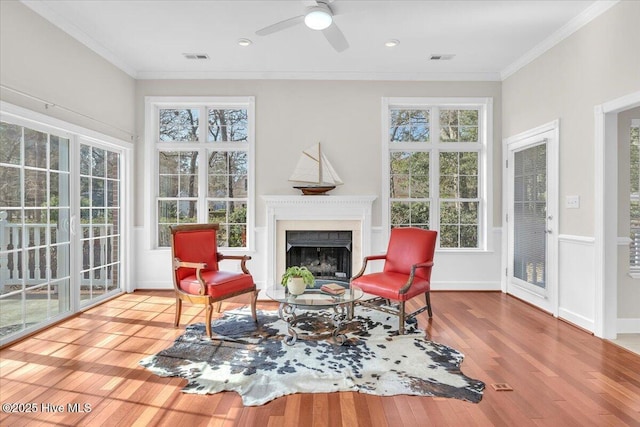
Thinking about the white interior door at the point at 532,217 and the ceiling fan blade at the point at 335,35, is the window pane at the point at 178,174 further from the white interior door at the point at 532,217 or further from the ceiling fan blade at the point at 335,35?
the white interior door at the point at 532,217

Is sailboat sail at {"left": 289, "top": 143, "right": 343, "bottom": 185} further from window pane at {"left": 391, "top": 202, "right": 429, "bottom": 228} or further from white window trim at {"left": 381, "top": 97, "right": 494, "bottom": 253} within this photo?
window pane at {"left": 391, "top": 202, "right": 429, "bottom": 228}

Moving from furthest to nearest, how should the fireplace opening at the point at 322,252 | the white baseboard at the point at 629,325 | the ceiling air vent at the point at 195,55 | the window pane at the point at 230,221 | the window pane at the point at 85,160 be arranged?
the window pane at the point at 230,221
the fireplace opening at the point at 322,252
the ceiling air vent at the point at 195,55
the window pane at the point at 85,160
the white baseboard at the point at 629,325

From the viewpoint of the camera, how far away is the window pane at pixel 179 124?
5230 millimetres

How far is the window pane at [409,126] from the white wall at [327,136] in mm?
249

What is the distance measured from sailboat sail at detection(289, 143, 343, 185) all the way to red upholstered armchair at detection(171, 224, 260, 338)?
1.47 metres

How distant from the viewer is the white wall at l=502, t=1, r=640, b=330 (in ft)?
10.3

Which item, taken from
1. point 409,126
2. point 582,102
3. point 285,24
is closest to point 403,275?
point 409,126

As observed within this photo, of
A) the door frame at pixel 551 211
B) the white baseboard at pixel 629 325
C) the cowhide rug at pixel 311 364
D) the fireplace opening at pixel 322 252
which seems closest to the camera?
the cowhide rug at pixel 311 364

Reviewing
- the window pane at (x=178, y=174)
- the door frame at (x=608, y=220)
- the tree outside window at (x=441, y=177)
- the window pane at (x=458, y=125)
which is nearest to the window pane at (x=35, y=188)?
the window pane at (x=178, y=174)

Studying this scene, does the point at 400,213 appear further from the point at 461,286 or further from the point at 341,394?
the point at 341,394

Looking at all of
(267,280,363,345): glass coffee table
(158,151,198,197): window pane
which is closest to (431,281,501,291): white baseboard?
(267,280,363,345): glass coffee table

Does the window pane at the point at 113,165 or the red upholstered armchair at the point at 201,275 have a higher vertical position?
the window pane at the point at 113,165

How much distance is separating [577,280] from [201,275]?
3.85 metres

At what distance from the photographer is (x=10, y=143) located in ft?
10.3
